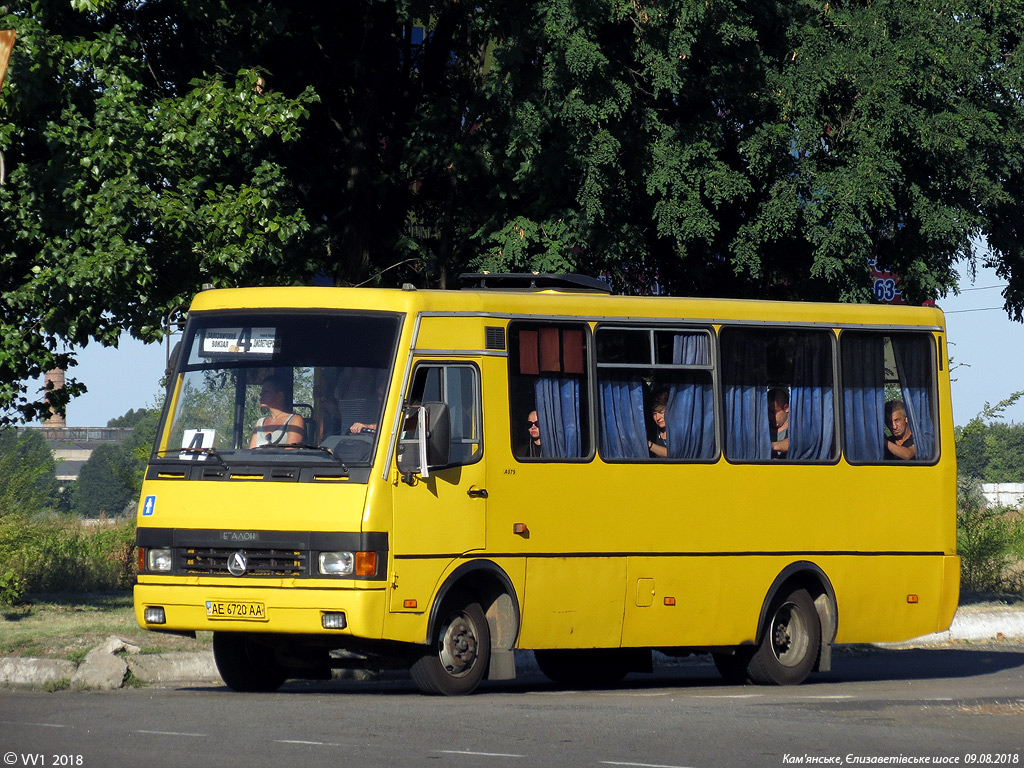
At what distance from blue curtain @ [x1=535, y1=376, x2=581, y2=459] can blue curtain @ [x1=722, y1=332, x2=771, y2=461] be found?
1.65m

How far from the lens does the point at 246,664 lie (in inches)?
521

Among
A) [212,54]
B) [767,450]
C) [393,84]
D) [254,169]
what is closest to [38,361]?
[254,169]

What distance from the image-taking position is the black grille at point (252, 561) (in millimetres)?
11891

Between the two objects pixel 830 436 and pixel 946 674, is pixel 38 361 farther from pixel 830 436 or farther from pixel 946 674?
pixel 946 674

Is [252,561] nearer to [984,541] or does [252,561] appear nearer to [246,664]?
[246,664]

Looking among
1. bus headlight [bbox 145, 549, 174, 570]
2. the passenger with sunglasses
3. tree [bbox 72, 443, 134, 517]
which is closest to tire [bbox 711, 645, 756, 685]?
the passenger with sunglasses

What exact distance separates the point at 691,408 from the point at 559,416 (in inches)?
57.1

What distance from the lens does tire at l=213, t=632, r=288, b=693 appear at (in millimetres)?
13078

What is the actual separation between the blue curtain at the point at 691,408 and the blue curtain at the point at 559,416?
3.32 ft

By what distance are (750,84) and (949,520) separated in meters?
6.79

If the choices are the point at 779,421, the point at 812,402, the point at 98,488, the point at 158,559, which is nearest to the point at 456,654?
the point at 158,559

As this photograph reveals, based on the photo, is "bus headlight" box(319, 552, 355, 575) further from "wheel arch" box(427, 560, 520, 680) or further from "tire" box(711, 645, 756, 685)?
"tire" box(711, 645, 756, 685)

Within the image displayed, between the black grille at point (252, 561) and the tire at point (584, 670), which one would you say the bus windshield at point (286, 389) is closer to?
the black grille at point (252, 561)

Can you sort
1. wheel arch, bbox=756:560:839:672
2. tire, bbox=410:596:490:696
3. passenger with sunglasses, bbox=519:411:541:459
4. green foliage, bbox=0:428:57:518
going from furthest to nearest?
green foliage, bbox=0:428:57:518 < wheel arch, bbox=756:560:839:672 < passenger with sunglasses, bbox=519:411:541:459 < tire, bbox=410:596:490:696
